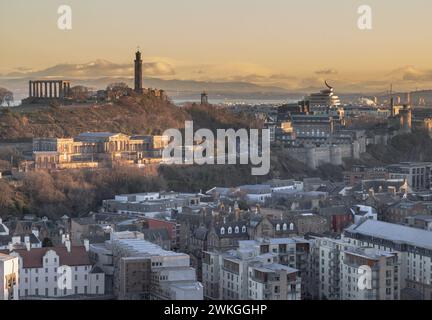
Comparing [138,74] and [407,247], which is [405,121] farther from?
[407,247]

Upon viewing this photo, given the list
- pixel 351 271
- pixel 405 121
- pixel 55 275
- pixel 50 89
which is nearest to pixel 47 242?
pixel 55 275

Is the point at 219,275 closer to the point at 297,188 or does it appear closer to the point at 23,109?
the point at 297,188

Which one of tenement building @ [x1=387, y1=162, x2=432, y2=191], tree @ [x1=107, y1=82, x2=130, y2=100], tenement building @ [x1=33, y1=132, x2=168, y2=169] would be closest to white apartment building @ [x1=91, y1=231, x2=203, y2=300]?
tenement building @ [x1=33, y1=132, x2=168, y2=169]

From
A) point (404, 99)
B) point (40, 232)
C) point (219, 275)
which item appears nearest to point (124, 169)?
point (40, 232)

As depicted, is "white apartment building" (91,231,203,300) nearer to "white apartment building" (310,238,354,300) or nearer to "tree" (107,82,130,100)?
"white apartment building" (310,238,354,300)

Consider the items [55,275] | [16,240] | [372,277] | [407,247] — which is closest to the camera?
[372,277]

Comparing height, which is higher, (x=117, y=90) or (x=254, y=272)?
(x=117, y=90)
